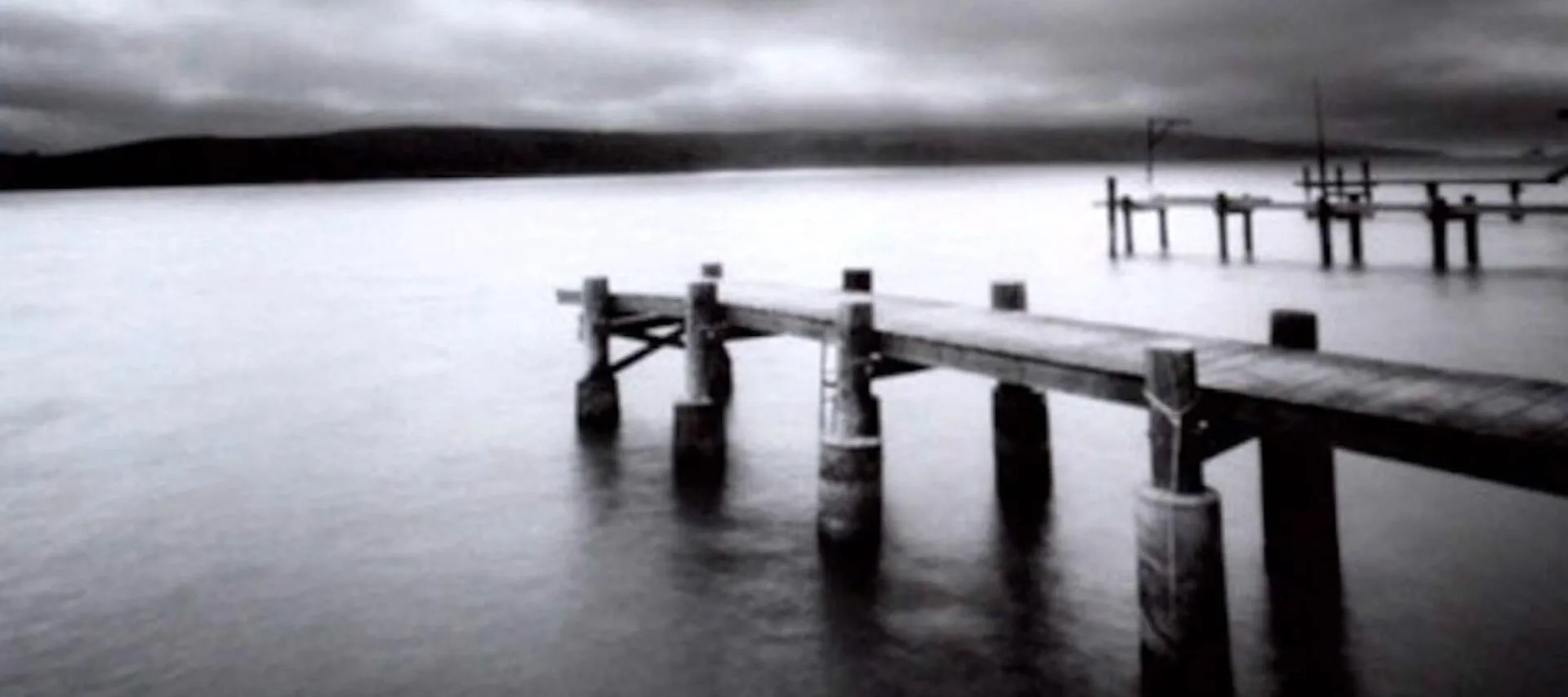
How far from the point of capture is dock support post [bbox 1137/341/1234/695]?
20.7 ft

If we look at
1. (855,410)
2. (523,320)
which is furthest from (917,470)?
(523,320)

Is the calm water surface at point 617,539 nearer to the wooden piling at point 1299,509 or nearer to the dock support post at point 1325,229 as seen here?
the wooden piling at point 1299,509

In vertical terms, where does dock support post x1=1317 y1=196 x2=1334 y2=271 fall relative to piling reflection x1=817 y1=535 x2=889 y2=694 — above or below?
above

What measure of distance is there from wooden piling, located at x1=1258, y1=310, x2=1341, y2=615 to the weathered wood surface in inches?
14.2

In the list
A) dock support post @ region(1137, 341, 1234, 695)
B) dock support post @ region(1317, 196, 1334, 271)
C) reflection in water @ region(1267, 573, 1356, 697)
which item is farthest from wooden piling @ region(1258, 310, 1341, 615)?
dock support post @ region(1317, 196, 1334, 271)

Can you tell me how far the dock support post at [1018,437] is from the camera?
10.9 metres

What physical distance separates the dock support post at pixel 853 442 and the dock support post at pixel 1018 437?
1.94 m

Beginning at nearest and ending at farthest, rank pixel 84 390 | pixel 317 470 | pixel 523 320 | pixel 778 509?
pixel 778 509
pixel 317 470
pixel 84 390
pixel 523 320

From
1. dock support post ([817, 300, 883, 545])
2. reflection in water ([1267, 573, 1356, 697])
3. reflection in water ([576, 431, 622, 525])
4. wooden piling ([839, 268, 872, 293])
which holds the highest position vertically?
wooden piling ([839, 268, 872, 293])

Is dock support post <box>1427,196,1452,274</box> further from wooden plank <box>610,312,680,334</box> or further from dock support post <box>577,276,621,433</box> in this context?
dock support post <box>577,276,621,433</box>

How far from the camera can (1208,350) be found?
315 inches

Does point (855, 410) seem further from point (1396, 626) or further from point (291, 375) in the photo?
point (291, 375)

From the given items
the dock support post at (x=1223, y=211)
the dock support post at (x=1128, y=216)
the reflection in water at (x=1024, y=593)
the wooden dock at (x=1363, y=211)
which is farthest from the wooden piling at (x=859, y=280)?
the dock support post at (x=1128, y=216)

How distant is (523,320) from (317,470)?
17201 millimetres
